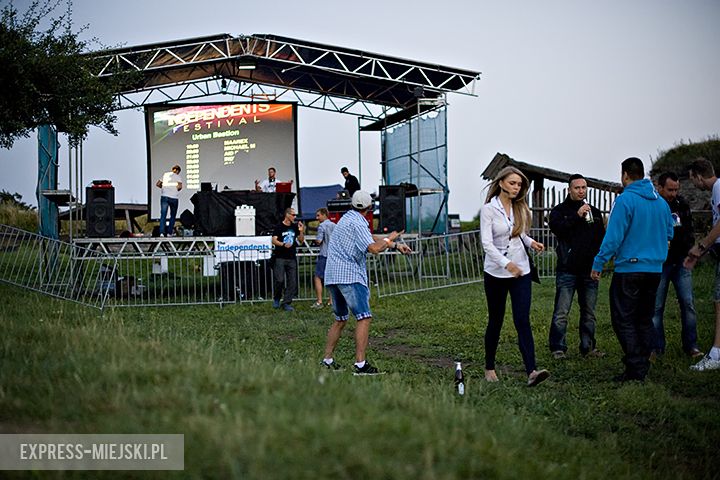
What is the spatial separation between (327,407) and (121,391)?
1.18 metres

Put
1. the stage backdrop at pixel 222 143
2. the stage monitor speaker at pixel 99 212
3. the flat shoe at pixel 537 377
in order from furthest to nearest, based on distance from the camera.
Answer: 1. the stage backdrop at pixel 222 143
2. the stage monitor speaker at pixel 99 212
3. the flat shoe at pixel 537 377

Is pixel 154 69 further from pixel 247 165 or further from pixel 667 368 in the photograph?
pixel 667 368

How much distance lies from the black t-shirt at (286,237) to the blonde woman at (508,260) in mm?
7631

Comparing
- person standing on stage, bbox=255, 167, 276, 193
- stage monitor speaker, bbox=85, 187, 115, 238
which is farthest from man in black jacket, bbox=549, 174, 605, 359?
person standing on stage, bbox=255, 167, 276, 193

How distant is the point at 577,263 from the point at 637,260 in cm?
175

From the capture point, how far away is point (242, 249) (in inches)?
661

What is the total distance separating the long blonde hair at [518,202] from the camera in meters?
7.53

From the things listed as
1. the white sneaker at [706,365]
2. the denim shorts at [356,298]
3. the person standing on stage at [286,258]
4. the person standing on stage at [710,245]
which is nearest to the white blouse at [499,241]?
the denim shorts at [356,298]

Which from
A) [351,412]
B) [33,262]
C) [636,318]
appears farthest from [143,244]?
[351,412]

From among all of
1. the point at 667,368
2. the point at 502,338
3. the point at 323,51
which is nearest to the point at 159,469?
the point at 667,368

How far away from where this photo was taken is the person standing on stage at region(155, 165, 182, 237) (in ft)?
68.4

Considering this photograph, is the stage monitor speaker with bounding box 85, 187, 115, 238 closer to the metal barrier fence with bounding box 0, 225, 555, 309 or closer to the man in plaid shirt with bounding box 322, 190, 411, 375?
the metal barrier fence with bounding box 0, 225, 555, 309

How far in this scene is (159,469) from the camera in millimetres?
3572

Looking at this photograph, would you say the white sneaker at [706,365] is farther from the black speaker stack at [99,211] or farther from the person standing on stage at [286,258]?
the black speaker stack at [99,211]
